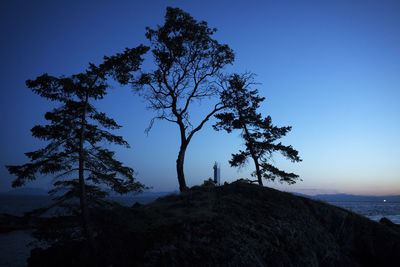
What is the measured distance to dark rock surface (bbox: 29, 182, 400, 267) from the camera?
7.67 m

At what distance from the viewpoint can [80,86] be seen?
1012 cm

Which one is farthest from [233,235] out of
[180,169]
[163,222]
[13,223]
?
[13,223]

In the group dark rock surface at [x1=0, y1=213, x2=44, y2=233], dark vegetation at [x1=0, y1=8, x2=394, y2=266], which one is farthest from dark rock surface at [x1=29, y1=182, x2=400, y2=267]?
dark rock surface at [x1=0, y1=213, x2=44, y2=233]

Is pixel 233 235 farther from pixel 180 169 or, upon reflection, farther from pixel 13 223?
pixel 13 223

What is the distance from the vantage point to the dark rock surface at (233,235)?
25.2 feet

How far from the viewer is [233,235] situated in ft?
28.2

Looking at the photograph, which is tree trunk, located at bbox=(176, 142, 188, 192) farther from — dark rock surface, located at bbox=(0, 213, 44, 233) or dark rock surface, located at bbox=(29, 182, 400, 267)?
dark rock surface, located at bbox=(0, 213, 44, 233)

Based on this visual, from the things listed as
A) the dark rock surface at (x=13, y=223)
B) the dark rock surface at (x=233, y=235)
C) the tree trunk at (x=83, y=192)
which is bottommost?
the dark rock surface at (x=13, y=223)

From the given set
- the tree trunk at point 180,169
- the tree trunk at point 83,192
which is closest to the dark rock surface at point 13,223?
the tree trunk at point 180,169

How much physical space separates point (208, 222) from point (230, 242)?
126cm

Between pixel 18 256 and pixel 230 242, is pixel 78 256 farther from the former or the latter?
pixel 18 256

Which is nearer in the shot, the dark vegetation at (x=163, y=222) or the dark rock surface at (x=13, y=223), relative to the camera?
the dark vegetation at (x=163, y=222)

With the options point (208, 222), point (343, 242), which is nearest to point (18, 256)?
point (208, 222)

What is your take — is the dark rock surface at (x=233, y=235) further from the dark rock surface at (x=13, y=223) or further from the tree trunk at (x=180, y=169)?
the dark rock surface at (x=13, y=223)
